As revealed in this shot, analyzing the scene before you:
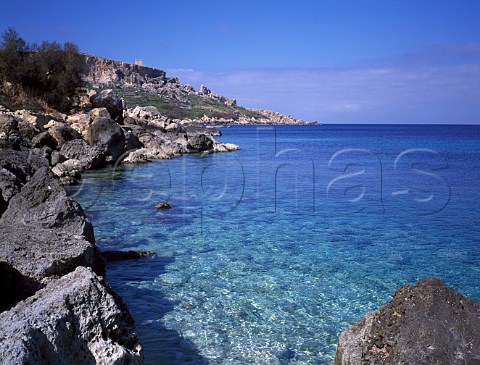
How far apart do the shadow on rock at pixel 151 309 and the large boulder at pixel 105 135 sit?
23.4 metres

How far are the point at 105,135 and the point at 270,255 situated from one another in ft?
80.2

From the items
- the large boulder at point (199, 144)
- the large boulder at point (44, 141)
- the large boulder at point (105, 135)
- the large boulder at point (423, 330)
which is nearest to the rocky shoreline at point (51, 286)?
the large boulder at point (423, 330)

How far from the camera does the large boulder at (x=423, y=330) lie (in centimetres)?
460

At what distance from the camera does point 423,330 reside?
15.5 ft

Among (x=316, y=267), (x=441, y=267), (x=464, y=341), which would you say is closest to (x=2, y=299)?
(x=464, y=341)

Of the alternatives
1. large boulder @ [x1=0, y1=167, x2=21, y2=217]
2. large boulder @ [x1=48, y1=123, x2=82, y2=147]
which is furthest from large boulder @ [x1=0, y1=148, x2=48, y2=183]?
large boulder @ [x1=48, y1=123, x2=82, y2=147]

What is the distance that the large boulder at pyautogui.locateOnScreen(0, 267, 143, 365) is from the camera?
13.8 ft

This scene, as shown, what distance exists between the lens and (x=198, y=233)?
15062 millimetres

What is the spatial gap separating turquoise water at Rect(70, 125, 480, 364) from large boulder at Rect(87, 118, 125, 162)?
300 inches

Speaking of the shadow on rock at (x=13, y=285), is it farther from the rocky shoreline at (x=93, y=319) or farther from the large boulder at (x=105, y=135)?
the large boulder at (x=105, y=135)

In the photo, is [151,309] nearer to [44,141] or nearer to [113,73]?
[44,141]

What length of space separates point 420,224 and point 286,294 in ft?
29.0

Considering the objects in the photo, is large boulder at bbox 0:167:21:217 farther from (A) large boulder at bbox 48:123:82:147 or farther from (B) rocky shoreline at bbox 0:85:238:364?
(A) large boulder at bbox 48:123:82:147

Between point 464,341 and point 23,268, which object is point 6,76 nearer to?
point 23,268
